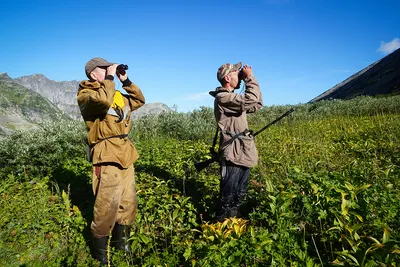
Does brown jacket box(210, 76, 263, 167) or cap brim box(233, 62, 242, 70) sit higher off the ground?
cap brim box(233, 62, 242, 70)

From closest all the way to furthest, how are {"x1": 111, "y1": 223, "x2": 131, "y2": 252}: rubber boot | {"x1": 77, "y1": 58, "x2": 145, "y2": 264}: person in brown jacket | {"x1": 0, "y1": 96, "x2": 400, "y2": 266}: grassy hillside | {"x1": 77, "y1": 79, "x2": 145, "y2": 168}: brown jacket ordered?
{"x1": 0, "y1": 96, "x2": 400, "y2": 266}: grassy hillside < {"x1": 77, "y1": 79, "x2": 145, "y2": 168}: brown jacket < {"x1": 77, "y1": 58, "x2": 145, "y2": 264}: person in brown jacket < {"x1": 111, "y1": 223, "x2": 131, "y2": 252}: rubber boot

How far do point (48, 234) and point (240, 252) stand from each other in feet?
11.8

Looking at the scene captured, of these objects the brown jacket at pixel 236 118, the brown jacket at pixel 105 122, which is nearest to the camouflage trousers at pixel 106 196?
the brown jacket at pixel 105 122

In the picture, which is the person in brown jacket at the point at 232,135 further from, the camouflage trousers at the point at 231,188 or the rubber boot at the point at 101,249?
the rubber boot at the point at 101,249

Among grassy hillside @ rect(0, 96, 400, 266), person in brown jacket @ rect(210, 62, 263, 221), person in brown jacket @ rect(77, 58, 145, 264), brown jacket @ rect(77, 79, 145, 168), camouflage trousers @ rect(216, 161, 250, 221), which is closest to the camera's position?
grassy hillside @ rect(0, 96, 400, 266)

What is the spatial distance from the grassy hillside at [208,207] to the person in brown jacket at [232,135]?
0.42 m

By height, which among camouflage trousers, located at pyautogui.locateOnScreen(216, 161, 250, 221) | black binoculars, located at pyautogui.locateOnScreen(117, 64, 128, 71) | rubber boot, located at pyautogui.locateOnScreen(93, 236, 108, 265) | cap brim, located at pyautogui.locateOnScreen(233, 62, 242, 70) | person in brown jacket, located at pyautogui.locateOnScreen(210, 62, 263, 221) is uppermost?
black binoculars, located at pyautogui.locateOnScreen(117, 64, 128, 71)

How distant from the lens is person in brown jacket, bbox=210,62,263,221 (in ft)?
12.0

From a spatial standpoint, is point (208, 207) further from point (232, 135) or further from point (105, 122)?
point (105, 122)

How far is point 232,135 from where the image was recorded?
370cm

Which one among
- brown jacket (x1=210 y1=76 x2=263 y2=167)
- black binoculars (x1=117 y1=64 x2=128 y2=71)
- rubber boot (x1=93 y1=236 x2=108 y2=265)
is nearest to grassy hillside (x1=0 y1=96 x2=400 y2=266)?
rubber boot (x1=93 y1=236 x2=108 y2=265)

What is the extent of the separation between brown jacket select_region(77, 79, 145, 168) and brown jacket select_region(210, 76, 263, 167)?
1428mm

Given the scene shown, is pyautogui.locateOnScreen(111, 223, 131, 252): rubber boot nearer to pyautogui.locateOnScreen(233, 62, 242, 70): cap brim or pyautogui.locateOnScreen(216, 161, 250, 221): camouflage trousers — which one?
pyautogui.locateOnScreen(216, 161, 250, 221): camouflage trousers

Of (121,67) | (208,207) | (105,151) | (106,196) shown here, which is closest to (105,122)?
Answer: (105,151)
